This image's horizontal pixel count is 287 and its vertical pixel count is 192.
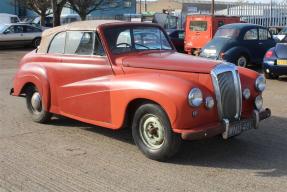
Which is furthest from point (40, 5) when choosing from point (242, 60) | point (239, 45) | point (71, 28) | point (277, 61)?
point (71, 28)

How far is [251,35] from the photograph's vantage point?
54.0 ft

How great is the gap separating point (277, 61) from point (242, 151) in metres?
6.94

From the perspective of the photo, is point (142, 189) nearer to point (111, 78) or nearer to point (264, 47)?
point (111, 78)

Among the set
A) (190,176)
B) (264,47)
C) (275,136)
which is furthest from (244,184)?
(264,47)

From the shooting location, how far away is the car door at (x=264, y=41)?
54.2ft

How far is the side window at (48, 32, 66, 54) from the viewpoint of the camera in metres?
7.76

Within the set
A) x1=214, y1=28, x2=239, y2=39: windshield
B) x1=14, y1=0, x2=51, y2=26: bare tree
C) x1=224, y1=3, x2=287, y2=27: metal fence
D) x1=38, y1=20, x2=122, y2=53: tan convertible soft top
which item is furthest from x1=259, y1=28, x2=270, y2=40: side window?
x1=14, y1=0, x2=51, y2=26: bare tree

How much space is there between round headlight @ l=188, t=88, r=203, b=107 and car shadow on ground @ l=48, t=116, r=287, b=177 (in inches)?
30.7

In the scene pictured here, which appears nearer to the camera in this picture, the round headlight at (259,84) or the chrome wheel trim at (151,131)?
the chrome wheel trim at (151,131)

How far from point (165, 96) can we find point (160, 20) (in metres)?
25.9

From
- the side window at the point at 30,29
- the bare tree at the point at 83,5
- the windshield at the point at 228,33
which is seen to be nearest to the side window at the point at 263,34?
the windshield at the point at 228,33

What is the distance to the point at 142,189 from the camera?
5.11 m

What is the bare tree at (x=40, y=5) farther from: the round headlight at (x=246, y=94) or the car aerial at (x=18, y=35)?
the round headlight at (x=246, y=94)

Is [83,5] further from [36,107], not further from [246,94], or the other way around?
[246,94]
